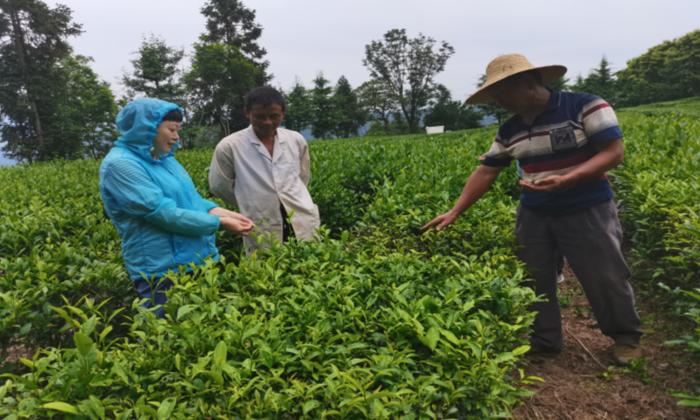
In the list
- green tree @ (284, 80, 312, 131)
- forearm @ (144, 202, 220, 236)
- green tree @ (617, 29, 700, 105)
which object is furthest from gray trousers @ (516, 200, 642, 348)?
green tree @ (617, 29, 700, 105)

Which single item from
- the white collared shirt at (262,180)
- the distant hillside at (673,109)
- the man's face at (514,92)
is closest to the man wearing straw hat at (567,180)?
the man's face at (514,92)

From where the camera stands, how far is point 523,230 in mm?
2779

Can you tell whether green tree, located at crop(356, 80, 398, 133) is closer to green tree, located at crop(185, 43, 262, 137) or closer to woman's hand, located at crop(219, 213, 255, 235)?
green tree, located at crop(185, 43, 262, 137)

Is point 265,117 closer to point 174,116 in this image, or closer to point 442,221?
point 174,116

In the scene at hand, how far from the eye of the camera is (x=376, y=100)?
5522 centimetres

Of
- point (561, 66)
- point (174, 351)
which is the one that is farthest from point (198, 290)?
point (561, 66)

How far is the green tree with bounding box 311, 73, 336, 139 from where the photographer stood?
50.1 metres

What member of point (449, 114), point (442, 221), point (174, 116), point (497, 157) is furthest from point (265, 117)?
point (449, 114)

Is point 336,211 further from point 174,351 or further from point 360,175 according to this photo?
point 174,351

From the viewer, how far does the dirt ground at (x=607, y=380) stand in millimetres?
2379

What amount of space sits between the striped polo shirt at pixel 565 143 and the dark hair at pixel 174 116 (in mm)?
1935

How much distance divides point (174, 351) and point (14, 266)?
1.75 meters

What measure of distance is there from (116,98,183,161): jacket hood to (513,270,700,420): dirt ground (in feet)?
7.31

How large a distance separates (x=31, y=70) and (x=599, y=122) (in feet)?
120
